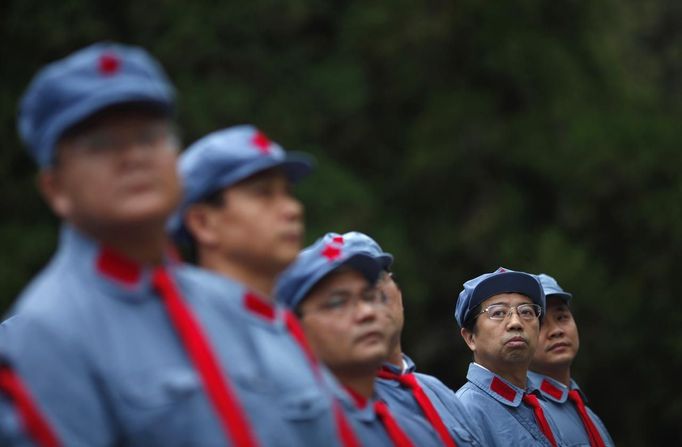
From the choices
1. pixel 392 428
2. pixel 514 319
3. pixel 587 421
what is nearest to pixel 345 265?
pixel 392 428

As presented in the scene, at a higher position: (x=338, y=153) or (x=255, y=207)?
(x=255, y=207)

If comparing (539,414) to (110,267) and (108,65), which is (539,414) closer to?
(110,267)

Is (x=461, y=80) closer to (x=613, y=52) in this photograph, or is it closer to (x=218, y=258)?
(x=613, y=52)

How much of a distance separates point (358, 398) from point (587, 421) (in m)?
3.22

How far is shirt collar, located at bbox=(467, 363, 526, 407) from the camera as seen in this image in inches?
276

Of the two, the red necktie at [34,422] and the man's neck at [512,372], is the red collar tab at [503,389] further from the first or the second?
the red necktie at [34,422]

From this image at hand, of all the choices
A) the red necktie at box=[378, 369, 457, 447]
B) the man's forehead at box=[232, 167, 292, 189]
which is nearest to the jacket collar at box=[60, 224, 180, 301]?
the man's forehead at box=[232, 167, 292, 189]

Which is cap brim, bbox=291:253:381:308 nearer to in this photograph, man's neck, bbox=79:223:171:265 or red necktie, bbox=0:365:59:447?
man's neck, bbox=79:223:171:265

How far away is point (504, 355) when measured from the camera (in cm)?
704

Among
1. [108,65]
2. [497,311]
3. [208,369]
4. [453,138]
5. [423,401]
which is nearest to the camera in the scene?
[208,369]

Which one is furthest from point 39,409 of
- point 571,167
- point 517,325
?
point 571,167

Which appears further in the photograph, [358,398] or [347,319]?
[358,398]

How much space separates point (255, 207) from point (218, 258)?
0.19m

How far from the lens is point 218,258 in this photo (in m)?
3.81
